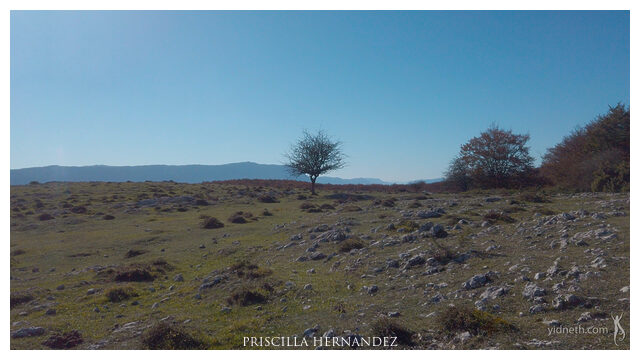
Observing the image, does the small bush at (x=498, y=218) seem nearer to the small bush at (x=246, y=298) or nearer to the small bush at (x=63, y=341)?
the small bush at (x=246, y=298)

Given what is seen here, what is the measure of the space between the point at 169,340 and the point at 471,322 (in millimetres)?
5601

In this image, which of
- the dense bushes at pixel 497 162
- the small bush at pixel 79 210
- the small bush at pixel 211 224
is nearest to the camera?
the small bush at pixel 211 224

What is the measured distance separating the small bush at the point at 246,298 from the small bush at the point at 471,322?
191 inches

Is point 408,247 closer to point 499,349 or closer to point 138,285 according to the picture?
point 499,349

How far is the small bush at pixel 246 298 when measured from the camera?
9.80m

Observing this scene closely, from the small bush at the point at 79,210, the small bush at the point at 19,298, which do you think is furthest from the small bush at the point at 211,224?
the small bush at the point at 79,210

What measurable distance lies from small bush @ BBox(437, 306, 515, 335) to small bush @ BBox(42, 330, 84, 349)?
25.5 ft

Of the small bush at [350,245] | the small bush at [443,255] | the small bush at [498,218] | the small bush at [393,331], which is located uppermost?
the small bush at [498,218]

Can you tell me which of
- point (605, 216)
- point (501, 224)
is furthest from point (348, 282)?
point (605, 216)

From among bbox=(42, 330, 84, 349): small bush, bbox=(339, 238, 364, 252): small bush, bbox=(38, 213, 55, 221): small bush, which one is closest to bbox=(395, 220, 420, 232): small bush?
bbox=(339, 238, 364, 252): small bush

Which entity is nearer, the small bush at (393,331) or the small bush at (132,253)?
the small bush at (393,331)

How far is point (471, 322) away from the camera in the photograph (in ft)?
21.2

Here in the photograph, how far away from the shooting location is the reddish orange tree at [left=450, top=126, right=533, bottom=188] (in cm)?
5072

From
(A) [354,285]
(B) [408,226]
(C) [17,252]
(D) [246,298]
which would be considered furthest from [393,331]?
(C) [17,252]
